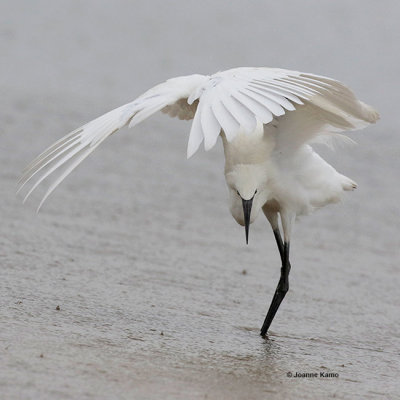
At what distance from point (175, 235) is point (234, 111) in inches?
145

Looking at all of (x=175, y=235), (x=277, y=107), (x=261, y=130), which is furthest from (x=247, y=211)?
(x=175, y=235)

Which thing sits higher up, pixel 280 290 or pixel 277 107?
pixel 277 107

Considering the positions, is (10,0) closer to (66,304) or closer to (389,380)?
(66,304)

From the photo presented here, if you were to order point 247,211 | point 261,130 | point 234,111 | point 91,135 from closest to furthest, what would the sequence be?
point 234,111 < point 91,135 < point 247,211 < point 261,130

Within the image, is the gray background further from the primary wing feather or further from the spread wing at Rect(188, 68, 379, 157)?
the spread wing at Rect(188, 68, 379, 157)

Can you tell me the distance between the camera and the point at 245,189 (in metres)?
4.94

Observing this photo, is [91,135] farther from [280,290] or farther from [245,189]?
[280,290]

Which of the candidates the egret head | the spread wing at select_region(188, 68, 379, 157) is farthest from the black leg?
the spread wing at select_region(188, 68, 379, 157)

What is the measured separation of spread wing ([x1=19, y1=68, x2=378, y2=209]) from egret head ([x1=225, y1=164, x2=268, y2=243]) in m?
0.41

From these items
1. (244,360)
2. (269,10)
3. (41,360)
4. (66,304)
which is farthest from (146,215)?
(269,10)

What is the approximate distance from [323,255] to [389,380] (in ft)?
9.72

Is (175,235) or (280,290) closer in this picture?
(280,290)

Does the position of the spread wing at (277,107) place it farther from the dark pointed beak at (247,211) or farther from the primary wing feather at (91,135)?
the dark pointed beak at (247,211)

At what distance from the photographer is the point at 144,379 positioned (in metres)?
3.93
